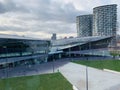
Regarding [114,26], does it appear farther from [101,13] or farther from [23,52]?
[23,52]

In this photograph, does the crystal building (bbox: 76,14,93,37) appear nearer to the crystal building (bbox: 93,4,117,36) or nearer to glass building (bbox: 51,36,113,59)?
the crystal building (bbox: 93,4,117,36)

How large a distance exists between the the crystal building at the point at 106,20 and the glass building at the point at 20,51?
72.2 metres

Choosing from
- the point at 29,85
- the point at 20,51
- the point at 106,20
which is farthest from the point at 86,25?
the point at 29,85

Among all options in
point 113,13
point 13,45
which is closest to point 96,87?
point 13,45

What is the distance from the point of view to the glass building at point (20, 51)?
150 ft

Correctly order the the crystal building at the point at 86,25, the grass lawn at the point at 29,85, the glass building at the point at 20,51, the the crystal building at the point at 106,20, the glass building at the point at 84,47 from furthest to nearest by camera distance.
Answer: the the crystal building at the point at 86,25 < the the crystal building at the point at 106,20 < the glass building at the point at 84,47 < the glass building at the point at 20,51 < the grass lawn at the point at 29,85

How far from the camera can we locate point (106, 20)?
418ft

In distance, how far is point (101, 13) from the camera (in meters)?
128

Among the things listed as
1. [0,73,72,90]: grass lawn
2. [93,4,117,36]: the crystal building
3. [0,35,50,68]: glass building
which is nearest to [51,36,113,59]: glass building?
[0,35,50,68]: glass building

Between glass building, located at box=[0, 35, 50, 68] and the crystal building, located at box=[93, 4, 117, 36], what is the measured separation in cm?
7225

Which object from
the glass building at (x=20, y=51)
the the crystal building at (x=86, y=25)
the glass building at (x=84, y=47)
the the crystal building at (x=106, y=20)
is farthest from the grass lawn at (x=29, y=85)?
the the crystal building at (x=86, y=25)

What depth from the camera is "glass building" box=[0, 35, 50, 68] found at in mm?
45781

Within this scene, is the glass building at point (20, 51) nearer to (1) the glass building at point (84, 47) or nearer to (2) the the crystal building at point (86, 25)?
(1) the glass building at point (84, 47)

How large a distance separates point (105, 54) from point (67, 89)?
55560 mm
